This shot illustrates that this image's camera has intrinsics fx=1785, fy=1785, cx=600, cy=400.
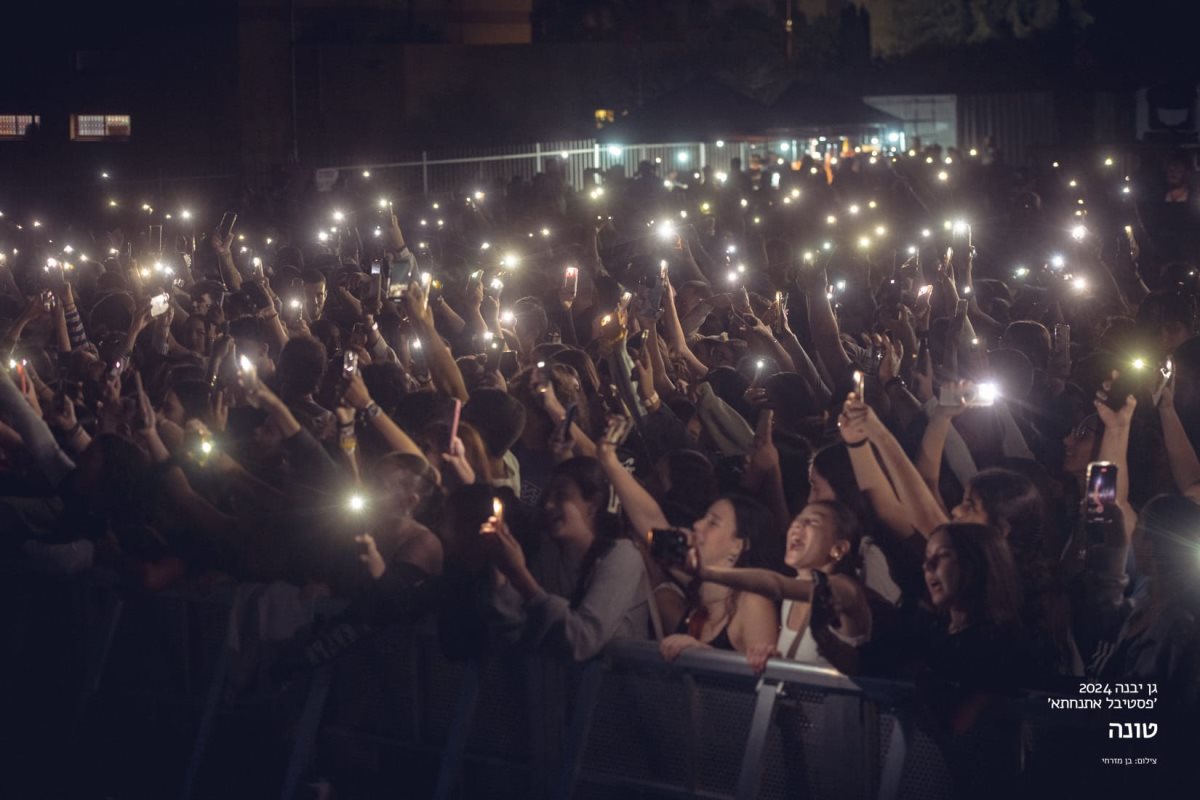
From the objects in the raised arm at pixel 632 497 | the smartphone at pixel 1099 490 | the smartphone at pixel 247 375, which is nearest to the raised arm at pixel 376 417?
the smartphone at pixel 247 375

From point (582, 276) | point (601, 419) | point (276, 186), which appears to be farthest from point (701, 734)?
point (276, 186)

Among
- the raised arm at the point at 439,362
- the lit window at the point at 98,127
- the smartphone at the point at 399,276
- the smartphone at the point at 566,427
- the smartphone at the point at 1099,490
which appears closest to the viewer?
the smartphone at the point at 1099,490

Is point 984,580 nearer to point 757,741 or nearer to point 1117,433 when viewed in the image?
point 757,741

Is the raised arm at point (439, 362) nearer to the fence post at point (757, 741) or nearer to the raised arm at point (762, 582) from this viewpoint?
the raised arm at point (762, 582)

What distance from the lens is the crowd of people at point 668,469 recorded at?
5520 millimetres

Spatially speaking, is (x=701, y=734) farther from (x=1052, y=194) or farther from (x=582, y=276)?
(x=1052, y=194)

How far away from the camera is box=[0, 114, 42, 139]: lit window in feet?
129

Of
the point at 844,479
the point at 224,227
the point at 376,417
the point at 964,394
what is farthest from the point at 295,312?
the point at 224,227

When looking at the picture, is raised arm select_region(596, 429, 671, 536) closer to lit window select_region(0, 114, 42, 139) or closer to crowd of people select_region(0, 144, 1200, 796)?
crowd of people select_region(0, 144, 1200, 796)

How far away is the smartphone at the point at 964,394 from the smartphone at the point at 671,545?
1392 mm

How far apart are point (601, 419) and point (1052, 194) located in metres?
13.5

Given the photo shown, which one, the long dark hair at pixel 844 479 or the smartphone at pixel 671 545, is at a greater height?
the long dark hair at pixel 844 479

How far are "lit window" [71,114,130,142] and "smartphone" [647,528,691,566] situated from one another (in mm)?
35670

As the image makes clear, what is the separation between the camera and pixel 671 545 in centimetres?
552
